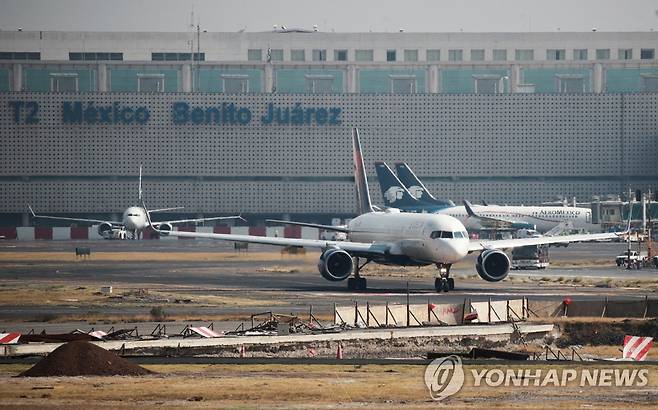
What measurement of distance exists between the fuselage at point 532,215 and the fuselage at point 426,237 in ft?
220

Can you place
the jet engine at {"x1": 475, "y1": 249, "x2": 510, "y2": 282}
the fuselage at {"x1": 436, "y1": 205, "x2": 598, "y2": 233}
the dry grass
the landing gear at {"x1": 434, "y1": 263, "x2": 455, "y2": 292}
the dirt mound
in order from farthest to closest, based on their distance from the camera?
the fuselage at {"x1": 436, "y1": 205, "x2": 598, "y2": 233}
the jet engine at {"x1": 475, "y1": 249, "x2": 510, "y2": 282}
the landing gear at {"x1": 434, "y1": 263, "x2": 455, "y2": 292}
the dirt mound
the dry grass

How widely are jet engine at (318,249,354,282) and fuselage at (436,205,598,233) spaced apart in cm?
7010

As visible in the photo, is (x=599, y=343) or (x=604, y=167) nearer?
(x=599, y=343)

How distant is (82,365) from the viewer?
37125mm

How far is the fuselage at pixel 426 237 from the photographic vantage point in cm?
7125

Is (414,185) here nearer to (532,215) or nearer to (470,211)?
(532,215)

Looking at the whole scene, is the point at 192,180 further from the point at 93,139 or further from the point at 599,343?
the point at 599,343

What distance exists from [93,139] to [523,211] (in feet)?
225

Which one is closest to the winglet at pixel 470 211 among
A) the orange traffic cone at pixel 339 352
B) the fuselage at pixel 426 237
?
the fuselage at pixel 426 237

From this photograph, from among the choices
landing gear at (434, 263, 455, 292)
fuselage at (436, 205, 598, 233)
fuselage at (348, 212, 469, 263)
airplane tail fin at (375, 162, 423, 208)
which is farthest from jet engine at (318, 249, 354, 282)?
airplane tail fin at (375, 162, 423, 208)

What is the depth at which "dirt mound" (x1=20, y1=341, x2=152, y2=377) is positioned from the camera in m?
36.8

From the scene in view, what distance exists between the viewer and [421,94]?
7692 inches

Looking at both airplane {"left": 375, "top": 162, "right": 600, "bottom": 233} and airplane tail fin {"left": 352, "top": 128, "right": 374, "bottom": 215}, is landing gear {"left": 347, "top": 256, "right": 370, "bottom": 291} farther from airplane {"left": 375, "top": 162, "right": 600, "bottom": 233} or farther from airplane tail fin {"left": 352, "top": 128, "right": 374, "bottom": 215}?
airplane {"left": 375, "top": 162, "right": 600, "bottom": 233}

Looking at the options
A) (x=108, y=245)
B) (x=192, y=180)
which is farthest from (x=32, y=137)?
(x=108, y=245)
